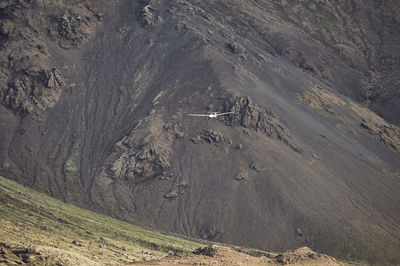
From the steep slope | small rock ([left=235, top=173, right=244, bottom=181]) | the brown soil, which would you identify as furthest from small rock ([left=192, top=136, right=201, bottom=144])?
the brown soil

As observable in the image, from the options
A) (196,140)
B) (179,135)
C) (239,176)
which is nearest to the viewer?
(239,176)

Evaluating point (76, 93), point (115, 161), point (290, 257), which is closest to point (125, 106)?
point (76, 93)

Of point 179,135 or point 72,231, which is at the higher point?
point 179,135

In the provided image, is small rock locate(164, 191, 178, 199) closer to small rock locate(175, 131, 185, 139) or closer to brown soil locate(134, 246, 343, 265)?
small rock locate(175, 131, 185, 139)

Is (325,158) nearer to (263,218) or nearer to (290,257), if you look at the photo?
(263,218)

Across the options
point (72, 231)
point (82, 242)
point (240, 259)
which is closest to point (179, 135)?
point (72, 231)

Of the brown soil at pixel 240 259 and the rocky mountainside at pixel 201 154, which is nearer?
the brown soil at pixel 240 259

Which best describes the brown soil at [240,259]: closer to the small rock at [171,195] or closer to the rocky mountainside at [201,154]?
the rocky mountainside at [201,154]

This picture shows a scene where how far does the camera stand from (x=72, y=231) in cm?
11469

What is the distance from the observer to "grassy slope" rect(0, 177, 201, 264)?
90875 mm

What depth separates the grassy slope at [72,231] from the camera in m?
90.9

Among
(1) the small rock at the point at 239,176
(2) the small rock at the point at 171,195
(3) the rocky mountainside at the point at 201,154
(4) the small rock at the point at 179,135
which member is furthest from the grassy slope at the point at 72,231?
(4) the small rock at the point at 179,135

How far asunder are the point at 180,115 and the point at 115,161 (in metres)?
30.1

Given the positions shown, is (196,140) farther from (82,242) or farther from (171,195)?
(82,242)
